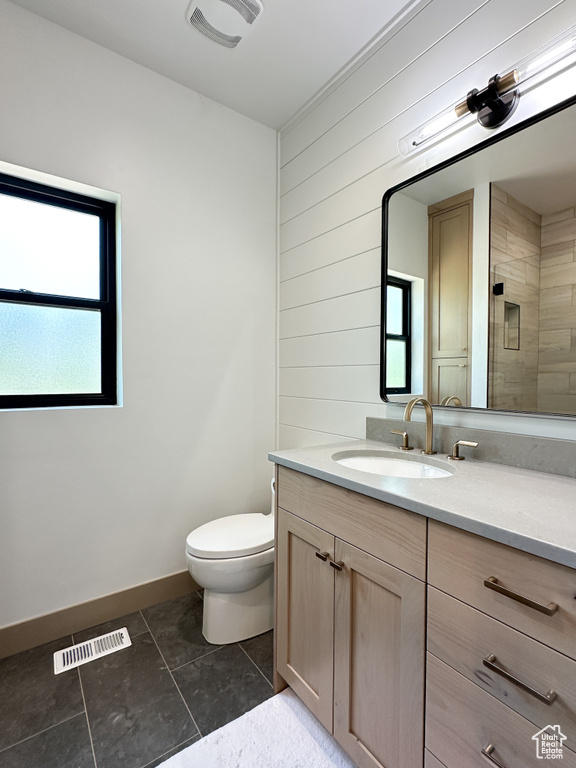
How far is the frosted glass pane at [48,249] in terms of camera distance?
166cm

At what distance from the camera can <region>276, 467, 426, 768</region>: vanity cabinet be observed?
0.88 metres

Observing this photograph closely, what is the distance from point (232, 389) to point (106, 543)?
1.00m

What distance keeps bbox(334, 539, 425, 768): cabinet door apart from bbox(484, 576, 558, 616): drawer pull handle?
0.18 m

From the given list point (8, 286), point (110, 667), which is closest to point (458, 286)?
point (8, 286)

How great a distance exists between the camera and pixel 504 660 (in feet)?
2.29

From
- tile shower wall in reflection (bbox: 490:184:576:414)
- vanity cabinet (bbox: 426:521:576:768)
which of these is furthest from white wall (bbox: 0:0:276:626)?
vanity cabinet (bbox: 426:521:576:768)

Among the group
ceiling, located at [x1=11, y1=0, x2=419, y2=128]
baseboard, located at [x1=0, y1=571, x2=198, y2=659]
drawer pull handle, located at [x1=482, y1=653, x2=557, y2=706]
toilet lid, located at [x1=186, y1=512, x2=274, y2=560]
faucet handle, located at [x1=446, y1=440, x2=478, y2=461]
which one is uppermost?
ceiling, located at [x1=11, y1=0, x2=419, y2=128]

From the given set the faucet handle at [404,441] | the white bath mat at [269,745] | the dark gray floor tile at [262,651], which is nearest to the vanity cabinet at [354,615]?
the white bath mat at [269,745]

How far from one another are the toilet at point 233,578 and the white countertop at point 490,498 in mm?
583

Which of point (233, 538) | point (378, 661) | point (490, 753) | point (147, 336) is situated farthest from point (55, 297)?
point (490, 753)

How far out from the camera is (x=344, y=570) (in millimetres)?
1053

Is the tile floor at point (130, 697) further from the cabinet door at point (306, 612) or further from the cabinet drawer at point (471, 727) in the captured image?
the cabinet drawer at point (471, 727)

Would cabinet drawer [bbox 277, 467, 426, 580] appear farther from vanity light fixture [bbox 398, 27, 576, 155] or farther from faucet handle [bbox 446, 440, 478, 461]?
vanity light fixture [bbox 398, 27, 576, 155]

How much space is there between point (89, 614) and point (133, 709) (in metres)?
0.57
